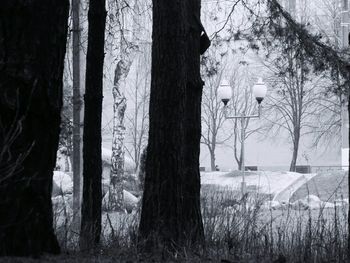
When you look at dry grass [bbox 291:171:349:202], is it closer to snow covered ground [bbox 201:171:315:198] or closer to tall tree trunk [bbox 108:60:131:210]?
snow covered ground [bbox 201:171:315:198]

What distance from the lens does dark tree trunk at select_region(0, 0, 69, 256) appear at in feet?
16.0

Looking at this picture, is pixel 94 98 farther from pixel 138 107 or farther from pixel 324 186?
pixel 138 107

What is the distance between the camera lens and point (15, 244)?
503 centimetres

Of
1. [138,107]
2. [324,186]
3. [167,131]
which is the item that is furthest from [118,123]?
[167,131]

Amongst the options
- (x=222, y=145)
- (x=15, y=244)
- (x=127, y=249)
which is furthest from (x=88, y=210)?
(x=222, y=145)

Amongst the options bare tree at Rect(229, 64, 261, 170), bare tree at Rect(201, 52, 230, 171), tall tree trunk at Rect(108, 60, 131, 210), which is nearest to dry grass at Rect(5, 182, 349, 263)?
tall tree trunk at Rect(108, 60, 131, 210)

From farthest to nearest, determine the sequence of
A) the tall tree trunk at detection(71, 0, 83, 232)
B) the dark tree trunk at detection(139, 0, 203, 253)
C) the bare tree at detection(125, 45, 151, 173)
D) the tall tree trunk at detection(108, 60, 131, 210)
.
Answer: the bare tree at detection(125, 45, 151, 173) < the tall tree trunk at detection(108, 60, 131, 210) < the tall tree trunk at detection(71, 0, 83, 232) < the dark tree trunk at detection(139, 0, 203, 253)

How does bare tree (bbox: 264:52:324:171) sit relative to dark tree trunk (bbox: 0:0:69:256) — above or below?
above

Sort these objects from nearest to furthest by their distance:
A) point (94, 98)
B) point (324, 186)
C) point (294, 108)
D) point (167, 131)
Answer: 1. point (167, 131)
2. point (94, 98)
3. point (324, 186)
4. point (294, 108)

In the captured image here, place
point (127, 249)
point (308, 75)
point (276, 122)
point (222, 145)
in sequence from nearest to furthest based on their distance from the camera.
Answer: point (127, 249)
point (308, 75)
point (276, 122)
point (222, 145)

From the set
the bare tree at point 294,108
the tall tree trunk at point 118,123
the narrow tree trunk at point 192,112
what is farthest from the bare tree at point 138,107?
the narrow tree trunk at point 192,112

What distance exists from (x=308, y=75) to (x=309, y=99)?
1167 inches

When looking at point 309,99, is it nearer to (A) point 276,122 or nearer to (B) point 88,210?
(A) point 276,122

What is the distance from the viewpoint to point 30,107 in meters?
5.00
